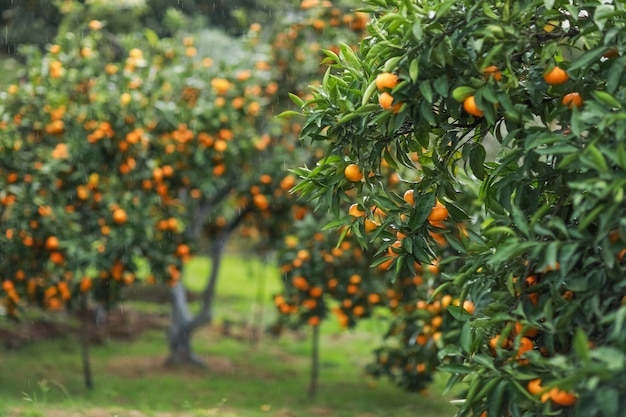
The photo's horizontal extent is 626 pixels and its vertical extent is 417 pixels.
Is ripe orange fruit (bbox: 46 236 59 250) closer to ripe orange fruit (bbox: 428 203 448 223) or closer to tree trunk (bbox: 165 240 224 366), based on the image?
tree trunk (bbox: 165 240 224 366)

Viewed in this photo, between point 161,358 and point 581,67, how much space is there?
7.78m

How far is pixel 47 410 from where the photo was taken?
5086mm

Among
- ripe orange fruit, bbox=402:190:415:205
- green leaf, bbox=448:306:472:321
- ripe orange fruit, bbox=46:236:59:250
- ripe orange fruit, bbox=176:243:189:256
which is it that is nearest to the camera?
green leaf, bbox=448:306:472:321

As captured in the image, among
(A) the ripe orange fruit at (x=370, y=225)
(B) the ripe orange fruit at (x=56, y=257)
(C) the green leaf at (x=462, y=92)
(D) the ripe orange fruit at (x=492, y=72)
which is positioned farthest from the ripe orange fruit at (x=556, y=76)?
(B) the ripe orange fruit at (x=56, y=257)

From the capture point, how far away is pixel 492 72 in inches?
97.2

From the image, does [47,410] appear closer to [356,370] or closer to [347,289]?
[347,289]

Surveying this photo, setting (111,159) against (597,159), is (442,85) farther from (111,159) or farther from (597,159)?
(111,159)

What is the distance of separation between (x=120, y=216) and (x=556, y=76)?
14.7ft

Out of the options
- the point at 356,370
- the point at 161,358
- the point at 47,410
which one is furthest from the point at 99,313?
the point at 47,410

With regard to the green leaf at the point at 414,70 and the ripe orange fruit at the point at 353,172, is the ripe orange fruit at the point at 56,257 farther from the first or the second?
the green leaf at the point at 414,70

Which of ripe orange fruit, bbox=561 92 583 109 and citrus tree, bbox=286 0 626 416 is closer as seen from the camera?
citrus tree, bbox=286 0 626 416

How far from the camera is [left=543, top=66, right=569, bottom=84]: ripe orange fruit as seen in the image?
246 centimetres

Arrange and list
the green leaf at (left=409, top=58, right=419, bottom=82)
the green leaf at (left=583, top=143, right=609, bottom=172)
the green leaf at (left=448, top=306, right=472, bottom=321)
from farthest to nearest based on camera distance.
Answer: the green leaf at (left=448, top=306, right=472, bottom=321), the green leaf at (left=409, top=58, right=419, bottom=82), the green leaf at (left=583, top=143, right=609, bottom=172)

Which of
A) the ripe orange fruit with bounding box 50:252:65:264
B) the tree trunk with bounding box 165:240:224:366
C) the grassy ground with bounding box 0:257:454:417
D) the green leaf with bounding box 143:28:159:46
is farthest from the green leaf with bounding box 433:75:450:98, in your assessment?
the tree trunk with bounding box 165:240:224:366
